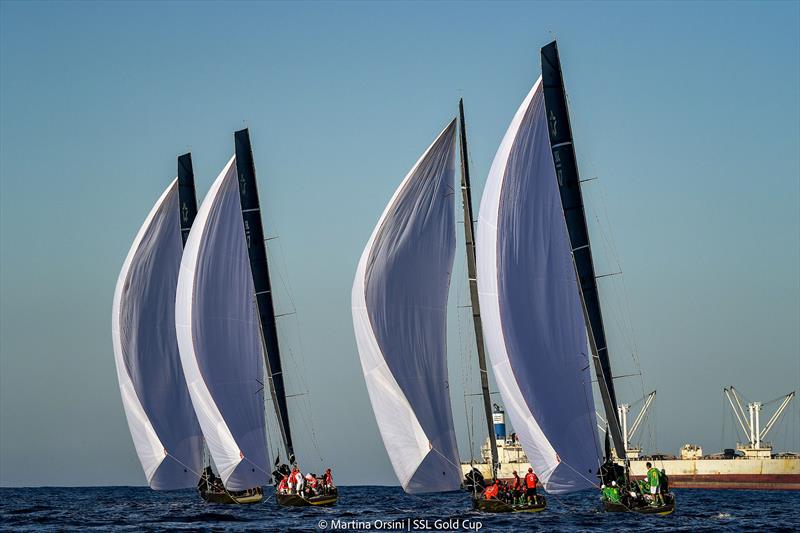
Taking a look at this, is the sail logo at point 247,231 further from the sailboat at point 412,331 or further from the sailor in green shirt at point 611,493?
the sailor in green shirt at point 611,493

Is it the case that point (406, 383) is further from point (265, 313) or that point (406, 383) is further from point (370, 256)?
point (265, 313)

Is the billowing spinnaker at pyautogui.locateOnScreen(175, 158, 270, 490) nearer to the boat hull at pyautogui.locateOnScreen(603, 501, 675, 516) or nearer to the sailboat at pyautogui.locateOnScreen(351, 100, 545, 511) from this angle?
A: the sailboat at pyautogui.locateOnScreen(351, 100, 545, 511)

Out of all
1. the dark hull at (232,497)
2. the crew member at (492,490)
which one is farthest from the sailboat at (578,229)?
the dark hull at (232,497)

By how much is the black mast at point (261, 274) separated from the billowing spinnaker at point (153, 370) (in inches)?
265

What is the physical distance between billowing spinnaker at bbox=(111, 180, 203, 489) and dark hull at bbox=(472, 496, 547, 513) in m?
19.9

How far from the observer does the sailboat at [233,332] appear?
54812 millimetres

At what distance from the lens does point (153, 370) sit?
60.8 meters

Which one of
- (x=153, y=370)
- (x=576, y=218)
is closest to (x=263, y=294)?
(x=153, y=370)

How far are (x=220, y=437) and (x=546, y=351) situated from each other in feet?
56.7

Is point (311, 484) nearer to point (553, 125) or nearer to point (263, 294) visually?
point (263, 294)

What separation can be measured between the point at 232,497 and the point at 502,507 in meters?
17.3

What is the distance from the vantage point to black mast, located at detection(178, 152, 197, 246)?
63.6 metres

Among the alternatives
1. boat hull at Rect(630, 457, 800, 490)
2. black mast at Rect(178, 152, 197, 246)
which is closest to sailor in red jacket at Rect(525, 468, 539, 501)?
black mast at Rect(178, 152, 197, 246)

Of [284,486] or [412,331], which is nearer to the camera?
[412,331]
